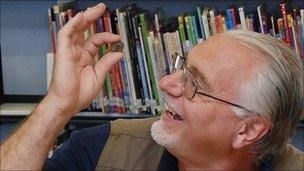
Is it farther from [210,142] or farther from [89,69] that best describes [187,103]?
[89,69]

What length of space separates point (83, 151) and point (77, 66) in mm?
299

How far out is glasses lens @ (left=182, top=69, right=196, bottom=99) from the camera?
134 cm

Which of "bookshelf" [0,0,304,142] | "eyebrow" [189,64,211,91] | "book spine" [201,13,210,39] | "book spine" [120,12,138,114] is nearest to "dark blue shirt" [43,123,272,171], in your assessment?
"eyebrow" [189,64,211,91]

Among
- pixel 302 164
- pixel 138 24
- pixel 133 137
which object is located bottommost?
pixel 302 164

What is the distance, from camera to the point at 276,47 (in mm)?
1299

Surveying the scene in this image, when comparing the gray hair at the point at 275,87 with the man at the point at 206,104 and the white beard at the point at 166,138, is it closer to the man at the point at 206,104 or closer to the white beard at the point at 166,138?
the man at the point at 206,104

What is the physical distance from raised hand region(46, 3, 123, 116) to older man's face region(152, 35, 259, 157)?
19cm

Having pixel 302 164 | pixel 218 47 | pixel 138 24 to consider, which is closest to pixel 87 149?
pixel 218 47

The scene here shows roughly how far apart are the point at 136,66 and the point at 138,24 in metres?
0.18

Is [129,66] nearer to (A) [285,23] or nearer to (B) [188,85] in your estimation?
(A) [285,23]

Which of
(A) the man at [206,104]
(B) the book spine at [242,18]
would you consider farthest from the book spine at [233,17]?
(A) the man at [206,104]

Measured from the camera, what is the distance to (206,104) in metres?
1.33

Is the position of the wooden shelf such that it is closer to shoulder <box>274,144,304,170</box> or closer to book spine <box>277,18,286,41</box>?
book spine <box>277,18,286,41</box>

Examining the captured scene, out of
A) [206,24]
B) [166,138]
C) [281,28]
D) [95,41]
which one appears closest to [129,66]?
[206,24]
